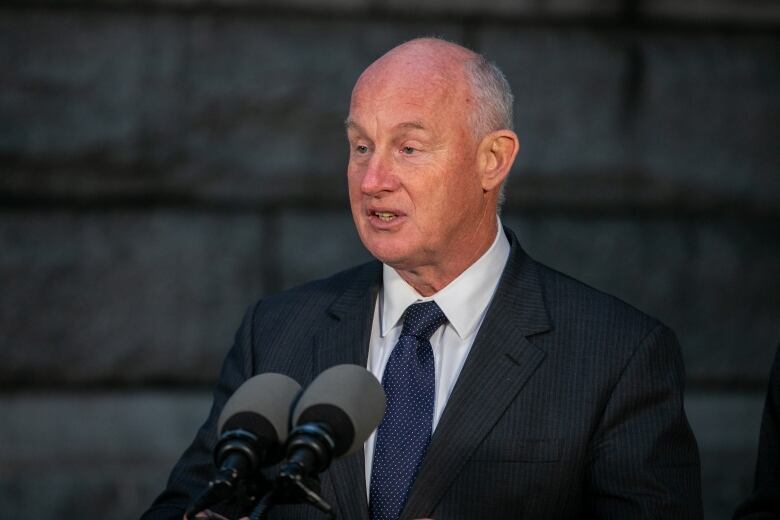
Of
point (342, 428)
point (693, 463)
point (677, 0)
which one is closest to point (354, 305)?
point (693, 463)

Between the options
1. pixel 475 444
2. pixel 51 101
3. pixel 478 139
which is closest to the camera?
pixel 475 444

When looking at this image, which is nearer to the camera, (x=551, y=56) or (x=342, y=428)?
(x=342, y=428)

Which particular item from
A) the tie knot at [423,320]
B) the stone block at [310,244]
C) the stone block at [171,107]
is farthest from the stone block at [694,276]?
the tie knot at [423,320]

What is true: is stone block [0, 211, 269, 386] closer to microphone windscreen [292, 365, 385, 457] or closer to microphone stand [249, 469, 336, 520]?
microphone windscreen [292, 365, 385, 457]

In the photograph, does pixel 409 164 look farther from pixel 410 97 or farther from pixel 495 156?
pixel 495 156

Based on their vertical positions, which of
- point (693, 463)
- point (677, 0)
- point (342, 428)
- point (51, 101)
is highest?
point (677, 0)

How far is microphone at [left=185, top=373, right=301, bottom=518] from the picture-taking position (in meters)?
2.30

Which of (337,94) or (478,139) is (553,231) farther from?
(478,139)

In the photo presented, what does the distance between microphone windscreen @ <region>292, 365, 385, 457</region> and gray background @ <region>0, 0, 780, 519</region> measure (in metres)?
2.25

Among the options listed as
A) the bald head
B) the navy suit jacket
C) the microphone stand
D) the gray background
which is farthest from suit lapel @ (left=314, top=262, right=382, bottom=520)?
the gray background

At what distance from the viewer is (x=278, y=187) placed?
4750mm

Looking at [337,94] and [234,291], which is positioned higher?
[337,94]

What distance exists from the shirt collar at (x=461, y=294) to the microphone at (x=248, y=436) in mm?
886

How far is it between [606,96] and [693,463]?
196cm
